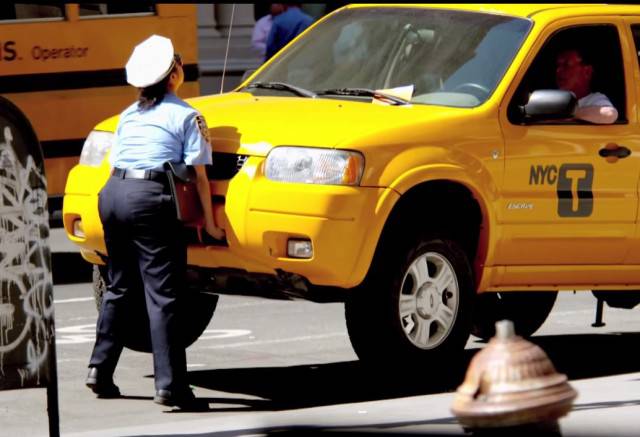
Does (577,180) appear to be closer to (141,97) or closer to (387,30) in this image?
(387,30)

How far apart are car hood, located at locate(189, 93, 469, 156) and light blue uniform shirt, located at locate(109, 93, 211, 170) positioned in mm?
314

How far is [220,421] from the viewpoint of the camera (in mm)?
7496

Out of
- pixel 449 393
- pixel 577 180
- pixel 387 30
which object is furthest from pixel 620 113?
pixel 449 393

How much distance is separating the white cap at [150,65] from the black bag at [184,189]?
0.43m

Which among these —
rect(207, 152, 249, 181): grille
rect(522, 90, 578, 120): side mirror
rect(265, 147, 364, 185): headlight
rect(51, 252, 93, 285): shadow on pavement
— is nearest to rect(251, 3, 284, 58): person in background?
rect(51, 252, 93, 285): shadow on pavement

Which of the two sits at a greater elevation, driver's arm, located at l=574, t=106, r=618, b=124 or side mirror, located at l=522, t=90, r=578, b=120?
side mirror, located at l=522, t=90, r=578, b=120

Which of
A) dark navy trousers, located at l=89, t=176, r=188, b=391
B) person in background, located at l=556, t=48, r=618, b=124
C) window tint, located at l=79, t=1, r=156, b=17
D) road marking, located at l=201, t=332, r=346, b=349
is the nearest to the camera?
dark navy trousers, located at l=89, t=176, r=188, b=391

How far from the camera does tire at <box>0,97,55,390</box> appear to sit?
654cm

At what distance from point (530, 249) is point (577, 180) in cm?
45

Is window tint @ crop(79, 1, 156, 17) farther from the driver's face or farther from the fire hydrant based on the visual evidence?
the fire hydrant

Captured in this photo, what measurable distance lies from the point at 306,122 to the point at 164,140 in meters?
0.73

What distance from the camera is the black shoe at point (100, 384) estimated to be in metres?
8.41

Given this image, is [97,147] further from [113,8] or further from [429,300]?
[113,8]

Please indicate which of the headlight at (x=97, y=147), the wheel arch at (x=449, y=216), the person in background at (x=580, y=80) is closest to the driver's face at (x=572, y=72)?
the person in background at (x=580, y=80)
